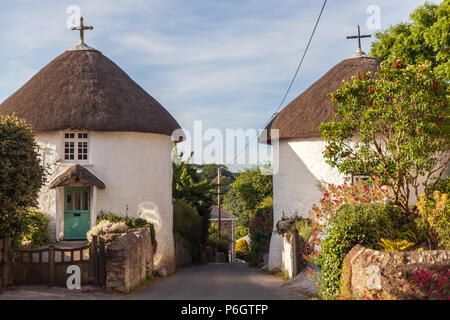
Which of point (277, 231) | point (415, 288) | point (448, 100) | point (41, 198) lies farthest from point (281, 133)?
point (415, 288)

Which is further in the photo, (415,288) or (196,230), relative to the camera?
(196,230)

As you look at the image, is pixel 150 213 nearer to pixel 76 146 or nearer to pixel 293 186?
pixel 76 146

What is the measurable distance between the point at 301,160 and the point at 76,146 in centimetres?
836

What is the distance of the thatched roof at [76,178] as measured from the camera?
18.0 metres

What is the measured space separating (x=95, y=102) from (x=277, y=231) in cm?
831

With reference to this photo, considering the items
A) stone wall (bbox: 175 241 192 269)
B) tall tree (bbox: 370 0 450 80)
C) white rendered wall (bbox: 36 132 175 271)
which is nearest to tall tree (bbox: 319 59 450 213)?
tall tree (bbox: 370 0 450 80)

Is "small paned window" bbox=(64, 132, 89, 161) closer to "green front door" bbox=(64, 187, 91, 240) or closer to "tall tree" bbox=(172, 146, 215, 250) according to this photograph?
"green front door" bbox=(64, 187, 91, 240)

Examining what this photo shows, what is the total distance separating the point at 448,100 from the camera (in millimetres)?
12273

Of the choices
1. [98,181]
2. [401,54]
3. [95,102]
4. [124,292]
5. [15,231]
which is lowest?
[124,292]

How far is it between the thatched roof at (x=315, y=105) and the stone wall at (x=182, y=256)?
635 centimetres

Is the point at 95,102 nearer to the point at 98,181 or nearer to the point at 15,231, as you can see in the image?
the point at 98,181

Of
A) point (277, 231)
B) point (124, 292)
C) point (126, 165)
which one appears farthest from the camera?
point (126, 165)

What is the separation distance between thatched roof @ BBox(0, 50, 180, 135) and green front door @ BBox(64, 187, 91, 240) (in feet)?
8.01
